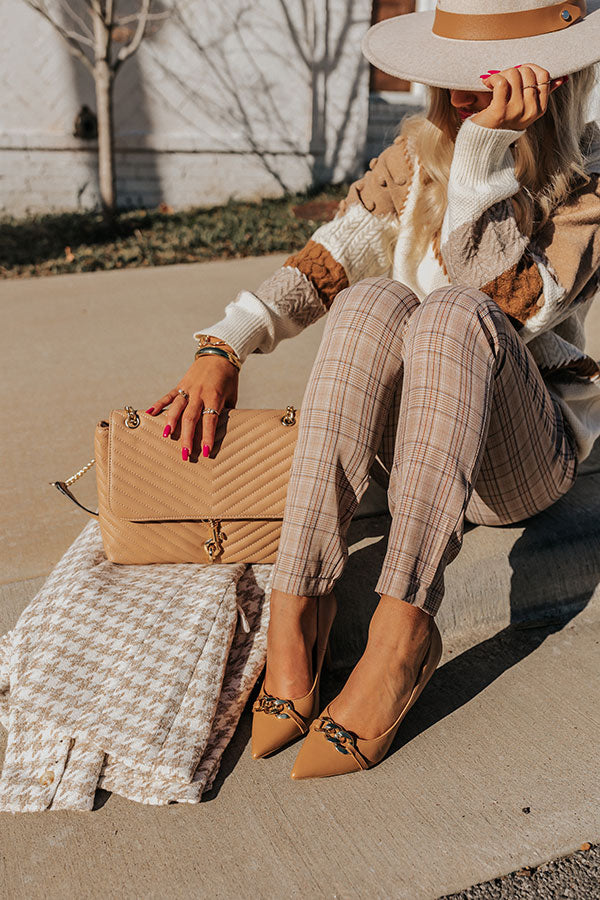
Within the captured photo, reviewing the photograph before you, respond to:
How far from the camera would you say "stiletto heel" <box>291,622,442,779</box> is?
152cm

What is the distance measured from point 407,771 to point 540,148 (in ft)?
4.44

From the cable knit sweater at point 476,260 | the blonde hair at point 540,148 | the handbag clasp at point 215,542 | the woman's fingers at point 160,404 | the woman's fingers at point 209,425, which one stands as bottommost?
the handbag clasp at point 215,542

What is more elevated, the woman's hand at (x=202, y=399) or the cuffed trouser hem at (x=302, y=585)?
the woman's hand at (x=202, y=399)

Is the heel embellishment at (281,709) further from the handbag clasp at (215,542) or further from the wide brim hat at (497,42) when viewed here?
the wide brim hat at (497,42)

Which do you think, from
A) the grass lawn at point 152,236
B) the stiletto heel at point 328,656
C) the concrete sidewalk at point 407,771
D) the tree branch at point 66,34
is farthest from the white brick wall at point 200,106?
the stiletto heel at point 328,656

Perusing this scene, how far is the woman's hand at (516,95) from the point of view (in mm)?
1667

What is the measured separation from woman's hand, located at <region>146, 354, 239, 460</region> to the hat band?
0.89 metres

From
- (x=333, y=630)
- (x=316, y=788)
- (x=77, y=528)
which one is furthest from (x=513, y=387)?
(x=77, y=528)

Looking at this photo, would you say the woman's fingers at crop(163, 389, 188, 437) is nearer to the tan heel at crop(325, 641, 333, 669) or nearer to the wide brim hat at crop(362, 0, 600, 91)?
the tan heel at crop(325, 641, 333, 669)

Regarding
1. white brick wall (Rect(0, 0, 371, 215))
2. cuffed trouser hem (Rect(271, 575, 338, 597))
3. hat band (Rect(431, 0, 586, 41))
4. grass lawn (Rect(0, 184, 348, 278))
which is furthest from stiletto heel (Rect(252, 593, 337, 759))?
white brick wall (Rect(0, 0, 371, 215))

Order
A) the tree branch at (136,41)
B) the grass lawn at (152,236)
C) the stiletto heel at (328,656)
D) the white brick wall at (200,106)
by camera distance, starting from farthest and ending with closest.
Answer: the white brick wall at (200,106) → the tree branch at (136,41) → the grass lawn at (152,236) → the stiletto heel at (328,656)

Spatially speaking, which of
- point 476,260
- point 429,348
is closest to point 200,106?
point 476,260

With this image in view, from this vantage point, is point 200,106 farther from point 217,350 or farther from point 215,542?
point 215,542

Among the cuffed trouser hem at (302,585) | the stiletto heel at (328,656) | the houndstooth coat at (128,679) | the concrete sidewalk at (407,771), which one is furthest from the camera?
the stiletto heel at (328,656)
